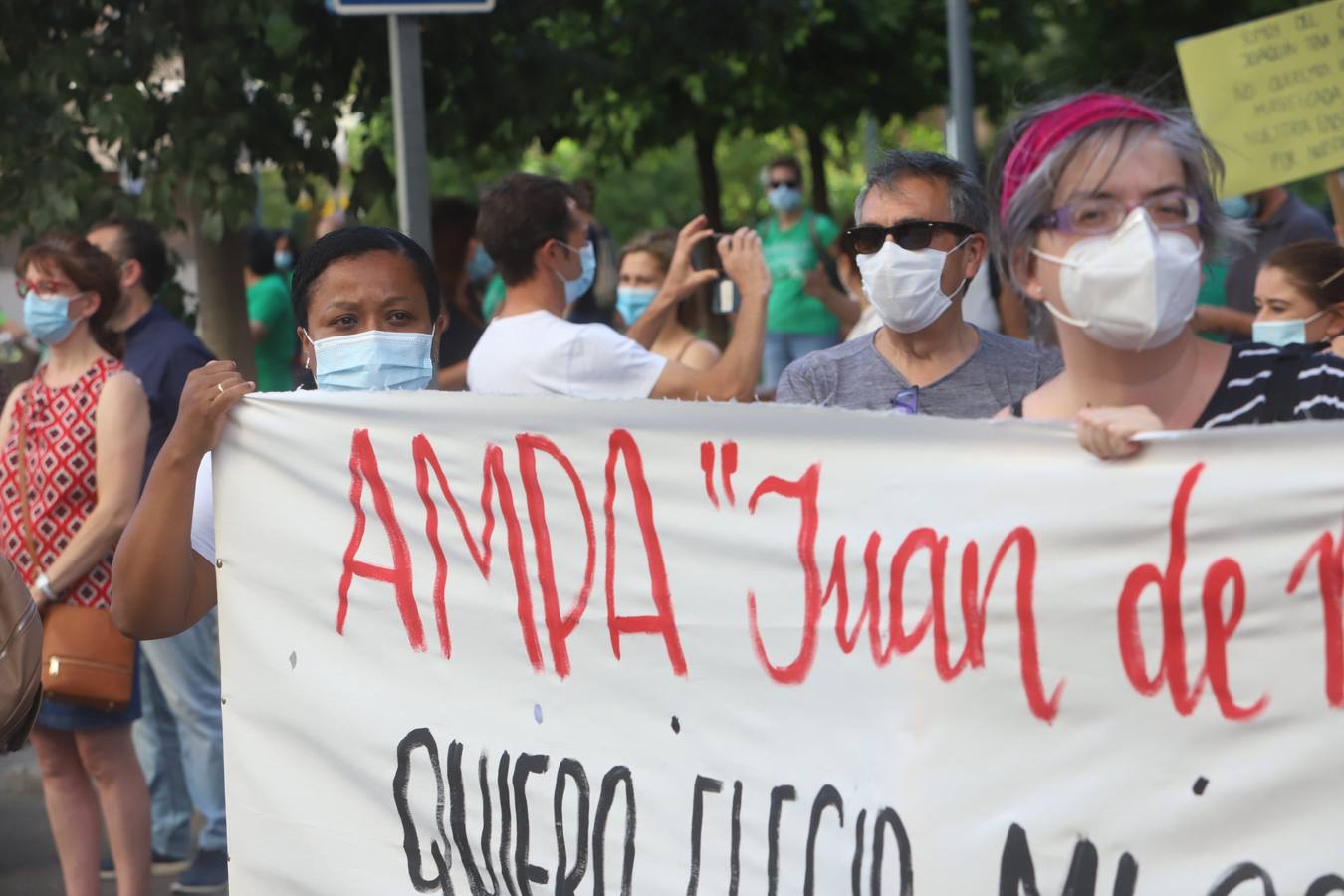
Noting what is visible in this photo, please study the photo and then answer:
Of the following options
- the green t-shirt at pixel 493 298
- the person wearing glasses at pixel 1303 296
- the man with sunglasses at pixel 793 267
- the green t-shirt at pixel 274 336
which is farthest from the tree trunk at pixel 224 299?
the person wearing glasses at pixel 1303 296

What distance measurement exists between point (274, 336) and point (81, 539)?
4.18 m

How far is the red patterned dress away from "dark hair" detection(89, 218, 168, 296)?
95cm

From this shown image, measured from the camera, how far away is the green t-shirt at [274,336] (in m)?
8.73

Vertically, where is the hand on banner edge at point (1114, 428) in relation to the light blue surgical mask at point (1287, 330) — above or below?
above

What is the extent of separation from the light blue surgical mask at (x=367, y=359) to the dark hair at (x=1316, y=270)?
8.04ft

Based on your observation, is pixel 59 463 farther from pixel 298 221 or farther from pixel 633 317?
pixel 298 221

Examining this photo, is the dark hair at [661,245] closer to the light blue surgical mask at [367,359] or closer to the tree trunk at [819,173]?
the light blue surgical mask at [367,359]

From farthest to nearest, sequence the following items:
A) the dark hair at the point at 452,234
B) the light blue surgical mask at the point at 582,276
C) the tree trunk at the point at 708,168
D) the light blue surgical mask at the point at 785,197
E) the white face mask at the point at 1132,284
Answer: the tree trunk at the point at 708,168 → the light blue surgical mask at the point at 785,197 → the dark hair at the point at 452,234 → the light blue surgical mask at the point at 582,276 → the white face mask at the point at 1132,284

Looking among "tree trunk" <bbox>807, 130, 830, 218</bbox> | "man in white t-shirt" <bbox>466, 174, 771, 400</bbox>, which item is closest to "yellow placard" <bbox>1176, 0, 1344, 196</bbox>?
"man in white t-shirt" <bbox>466, 174, 771, 400</bbox>

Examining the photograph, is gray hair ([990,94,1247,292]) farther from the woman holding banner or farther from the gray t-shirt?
the woman holding banner

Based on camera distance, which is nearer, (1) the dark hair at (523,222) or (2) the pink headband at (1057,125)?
(2) the pink headband at (1057,125)

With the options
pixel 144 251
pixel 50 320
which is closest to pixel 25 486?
pixel 50 320

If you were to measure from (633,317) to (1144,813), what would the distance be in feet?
16.0

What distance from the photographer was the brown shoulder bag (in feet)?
15.4
